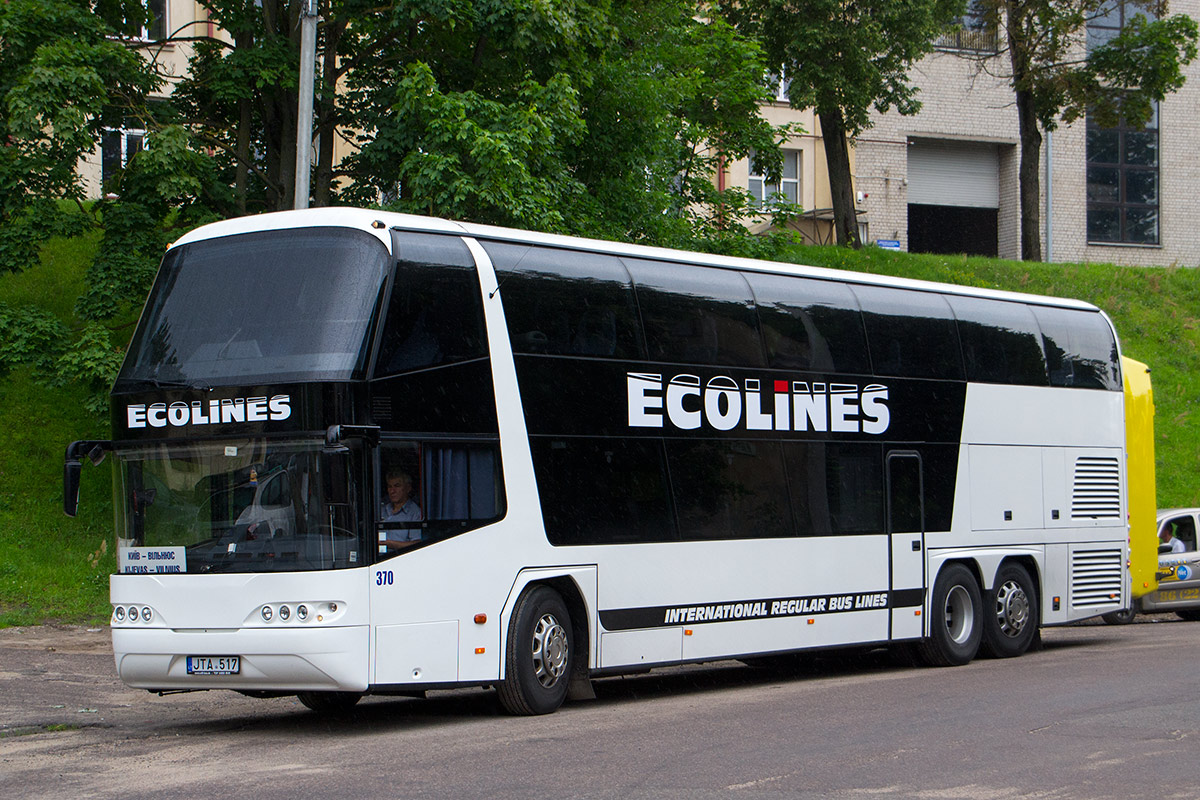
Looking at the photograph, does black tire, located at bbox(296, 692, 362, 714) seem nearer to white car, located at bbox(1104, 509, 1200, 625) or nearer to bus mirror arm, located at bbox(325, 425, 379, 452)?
bus mirror arm, located at bbox(325, 425, 379, 452)

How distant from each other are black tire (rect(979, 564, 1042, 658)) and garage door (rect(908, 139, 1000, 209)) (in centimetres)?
3082

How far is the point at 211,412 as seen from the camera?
10.6m

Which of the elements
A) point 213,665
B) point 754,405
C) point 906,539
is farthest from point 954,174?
point 213,665

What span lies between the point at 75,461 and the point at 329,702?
9.93 feet

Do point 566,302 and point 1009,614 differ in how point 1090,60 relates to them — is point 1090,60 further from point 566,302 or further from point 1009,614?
point 566,302

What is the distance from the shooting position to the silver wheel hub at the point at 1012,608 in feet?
55.3

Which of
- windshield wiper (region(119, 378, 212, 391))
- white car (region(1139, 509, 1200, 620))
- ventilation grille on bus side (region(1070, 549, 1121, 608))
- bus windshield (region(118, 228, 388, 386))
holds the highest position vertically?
bus windshield (region(118, 228, 388, 386))

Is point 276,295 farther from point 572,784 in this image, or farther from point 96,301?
point 96,301

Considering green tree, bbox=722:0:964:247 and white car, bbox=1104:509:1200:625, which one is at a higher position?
green tree, bbox=722:0:964:247

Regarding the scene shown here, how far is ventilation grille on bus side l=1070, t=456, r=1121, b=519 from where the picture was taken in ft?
58.5

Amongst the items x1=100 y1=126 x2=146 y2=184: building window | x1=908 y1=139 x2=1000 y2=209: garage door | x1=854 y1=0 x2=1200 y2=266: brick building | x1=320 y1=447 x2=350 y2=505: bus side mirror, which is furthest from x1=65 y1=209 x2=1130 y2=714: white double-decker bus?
x1=908 y1=139 x2=1000 y2=209: garage door

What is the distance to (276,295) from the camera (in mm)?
10711

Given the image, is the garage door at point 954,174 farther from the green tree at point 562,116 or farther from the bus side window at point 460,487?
the bus side window at point 460,487

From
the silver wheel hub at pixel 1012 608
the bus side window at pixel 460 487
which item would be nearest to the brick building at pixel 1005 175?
the silver wheel hub at pixel 1012 608
